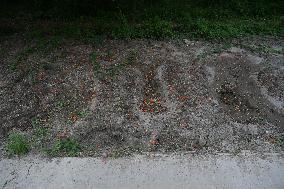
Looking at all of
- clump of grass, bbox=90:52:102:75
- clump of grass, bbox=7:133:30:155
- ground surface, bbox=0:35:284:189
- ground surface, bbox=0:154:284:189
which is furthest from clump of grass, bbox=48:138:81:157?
clump of grass, bbox=90:52:102:75

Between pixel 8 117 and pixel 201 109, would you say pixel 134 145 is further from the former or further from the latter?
pixel 8 117

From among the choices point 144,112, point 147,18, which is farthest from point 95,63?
point 147,18

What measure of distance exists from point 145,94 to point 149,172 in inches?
70.9

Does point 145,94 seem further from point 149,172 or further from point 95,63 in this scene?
point 149,172

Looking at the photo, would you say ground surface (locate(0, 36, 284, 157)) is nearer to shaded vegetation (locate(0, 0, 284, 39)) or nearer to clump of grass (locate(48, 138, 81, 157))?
clump of grass (locate(48, 138, 81, 157))

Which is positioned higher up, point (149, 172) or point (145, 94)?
point (145, 94)

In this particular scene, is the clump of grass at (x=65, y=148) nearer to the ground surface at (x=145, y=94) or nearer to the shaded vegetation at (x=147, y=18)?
the ground surface at (x=145, y=94)

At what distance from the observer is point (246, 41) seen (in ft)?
25.8

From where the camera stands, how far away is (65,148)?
540cm

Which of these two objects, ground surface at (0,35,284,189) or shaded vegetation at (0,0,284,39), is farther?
shaded vegetation at (0,0,284,39)

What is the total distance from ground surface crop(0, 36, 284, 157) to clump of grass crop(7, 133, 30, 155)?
0.37 ft

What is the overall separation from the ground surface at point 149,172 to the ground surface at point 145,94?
21 centimetres

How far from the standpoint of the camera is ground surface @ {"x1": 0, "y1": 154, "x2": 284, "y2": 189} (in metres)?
4.85

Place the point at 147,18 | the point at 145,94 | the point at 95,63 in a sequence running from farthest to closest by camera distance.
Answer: the point at 147,18 < the point at 95,63 < the point at 145,94
